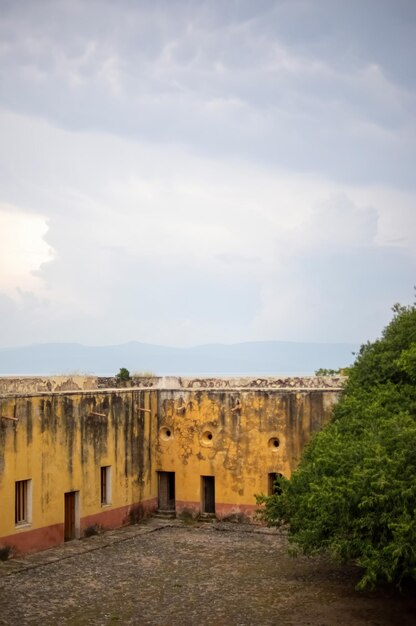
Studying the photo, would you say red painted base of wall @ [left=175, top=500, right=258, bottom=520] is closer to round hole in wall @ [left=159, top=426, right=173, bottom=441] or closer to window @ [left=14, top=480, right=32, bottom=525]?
round hole in wall @ [left=159, top=426, right=173, bottom=441]

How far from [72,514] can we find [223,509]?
468cm

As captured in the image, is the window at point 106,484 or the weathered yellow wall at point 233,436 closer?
the window at point 106,484

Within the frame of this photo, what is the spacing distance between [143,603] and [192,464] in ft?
27.8

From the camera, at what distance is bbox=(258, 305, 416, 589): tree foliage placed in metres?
13.1

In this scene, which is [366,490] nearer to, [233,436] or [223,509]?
[233,436]

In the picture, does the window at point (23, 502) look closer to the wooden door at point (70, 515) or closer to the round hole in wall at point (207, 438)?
Result: the wooden door at point (70, 515)

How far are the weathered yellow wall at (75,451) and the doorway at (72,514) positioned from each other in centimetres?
16

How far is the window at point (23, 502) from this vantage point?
1850 cm

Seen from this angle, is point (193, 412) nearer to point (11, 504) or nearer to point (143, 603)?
point (11, 504)

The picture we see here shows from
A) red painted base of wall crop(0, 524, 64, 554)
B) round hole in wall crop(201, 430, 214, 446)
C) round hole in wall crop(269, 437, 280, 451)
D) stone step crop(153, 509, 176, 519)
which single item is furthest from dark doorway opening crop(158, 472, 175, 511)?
red painted base of wall crop(0, 524, 64, 554)

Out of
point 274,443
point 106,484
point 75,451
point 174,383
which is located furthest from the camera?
point 174,383

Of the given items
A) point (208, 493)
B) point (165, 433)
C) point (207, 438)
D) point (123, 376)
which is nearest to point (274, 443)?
point (207, 438)

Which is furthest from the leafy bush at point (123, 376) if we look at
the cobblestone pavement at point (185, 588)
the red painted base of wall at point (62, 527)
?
the cobblestone pavement at point (185, 588)

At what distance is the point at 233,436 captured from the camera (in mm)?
22812
